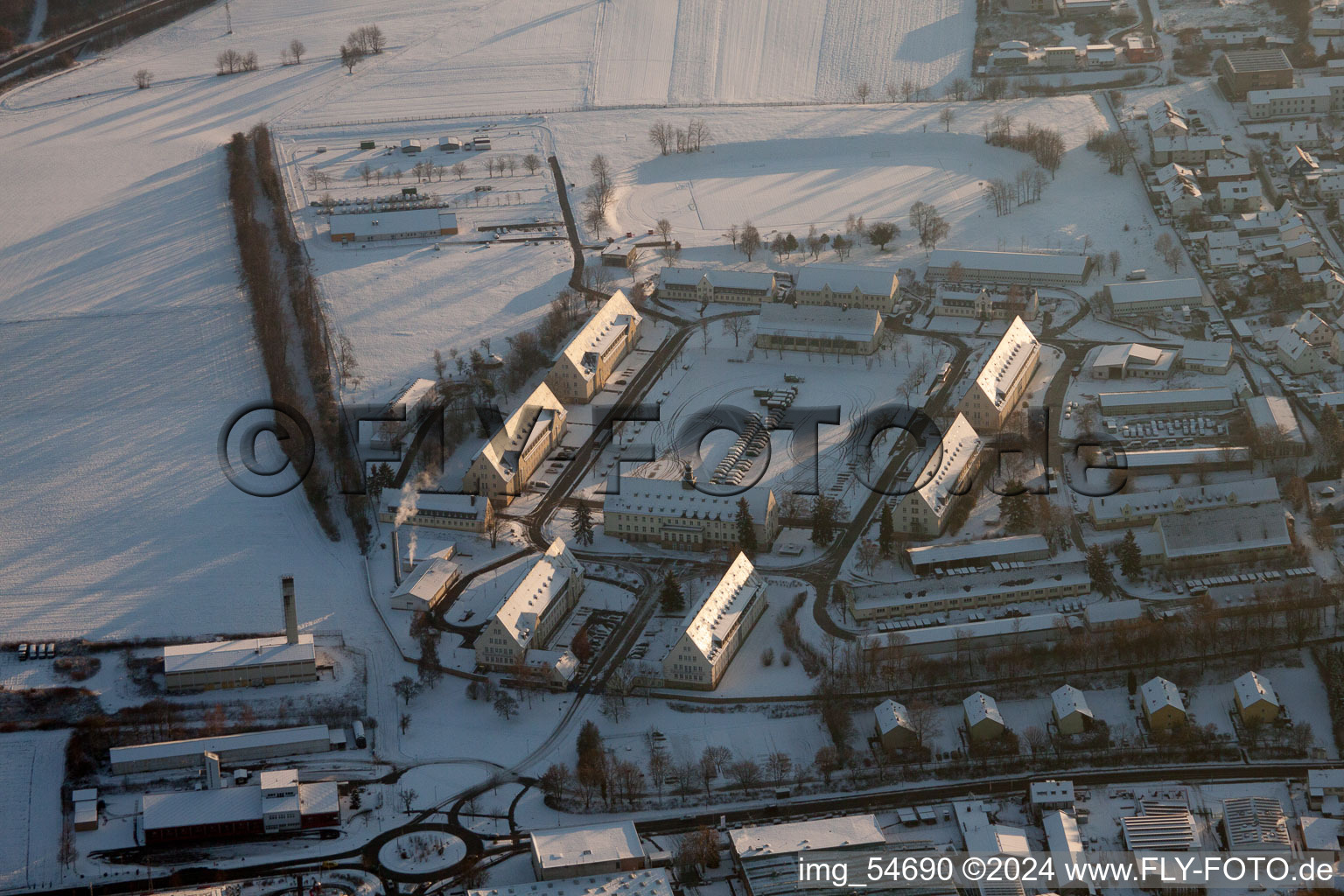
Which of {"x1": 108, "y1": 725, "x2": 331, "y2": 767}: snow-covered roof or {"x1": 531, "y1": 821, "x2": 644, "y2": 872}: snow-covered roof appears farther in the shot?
{"x1": 108, "y1": 725, "x2": 331, "y2": 767}: snow-covered roof

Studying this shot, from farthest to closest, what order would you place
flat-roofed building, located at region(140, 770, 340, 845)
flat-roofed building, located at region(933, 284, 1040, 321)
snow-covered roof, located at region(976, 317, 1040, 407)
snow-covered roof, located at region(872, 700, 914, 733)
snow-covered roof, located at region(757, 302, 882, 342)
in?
flat-roofed building, located at region(933, 284, 1040, 321)
snow-covered roof, located at region(757, 302, 882, 342)
snow-covered roof, located at region(976, 317, 1040, 407)
snow-covered roof, located at region(872, 700, 914, 733)
flat-roofed building, located at region(140, 770, 340, 845)

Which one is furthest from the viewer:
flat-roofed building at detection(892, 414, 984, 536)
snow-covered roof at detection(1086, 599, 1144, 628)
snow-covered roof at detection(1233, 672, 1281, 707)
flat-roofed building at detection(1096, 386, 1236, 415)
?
flat-roofed building at detection(1096, 386, 1236, 415)

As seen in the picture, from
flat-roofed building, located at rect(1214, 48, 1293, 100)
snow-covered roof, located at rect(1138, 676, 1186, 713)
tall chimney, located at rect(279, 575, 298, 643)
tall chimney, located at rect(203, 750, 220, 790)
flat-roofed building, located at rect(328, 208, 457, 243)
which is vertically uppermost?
flat-roofed building, located at rect(1214, 48, 1293, 100)

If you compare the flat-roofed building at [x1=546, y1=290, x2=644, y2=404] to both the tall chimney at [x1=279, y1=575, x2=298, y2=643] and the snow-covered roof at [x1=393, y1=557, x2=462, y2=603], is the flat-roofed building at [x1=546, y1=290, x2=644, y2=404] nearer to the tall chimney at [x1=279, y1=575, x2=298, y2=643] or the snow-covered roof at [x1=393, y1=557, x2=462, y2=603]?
the snow-covered roof at [x1=393, y1=557, x2=462, y2=603]

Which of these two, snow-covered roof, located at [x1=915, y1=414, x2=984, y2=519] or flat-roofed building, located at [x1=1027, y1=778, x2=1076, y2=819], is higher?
snow-covered roof, located at [x1=915, y1=414, x2=984, y2=519]

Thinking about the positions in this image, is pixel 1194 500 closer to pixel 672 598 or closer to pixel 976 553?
→ pixel 976 553

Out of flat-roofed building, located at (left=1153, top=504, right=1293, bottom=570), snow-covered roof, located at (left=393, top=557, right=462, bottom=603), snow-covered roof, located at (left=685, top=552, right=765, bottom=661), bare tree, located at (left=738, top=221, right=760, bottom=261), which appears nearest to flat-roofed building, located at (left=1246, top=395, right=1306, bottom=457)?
flat-roofed building, located at (left=1153, top=504, right=1293, bottom=570)

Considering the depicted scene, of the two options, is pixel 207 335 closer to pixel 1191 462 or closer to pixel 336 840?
pixel 336 840
